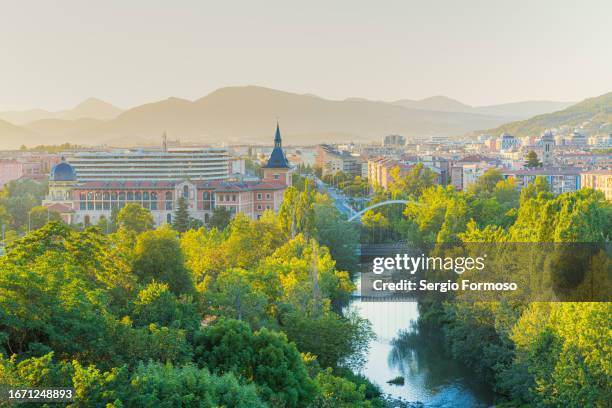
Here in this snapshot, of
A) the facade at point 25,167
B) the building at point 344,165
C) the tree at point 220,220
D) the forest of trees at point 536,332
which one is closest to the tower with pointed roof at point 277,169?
the tree at point 220,220

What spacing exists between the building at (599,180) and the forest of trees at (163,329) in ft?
141

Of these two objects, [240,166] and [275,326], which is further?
[240,166]

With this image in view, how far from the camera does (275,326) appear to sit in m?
20.1

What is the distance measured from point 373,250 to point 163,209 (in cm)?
1758

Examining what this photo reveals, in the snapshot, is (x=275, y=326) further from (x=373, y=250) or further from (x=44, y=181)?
(x=44, y=181)

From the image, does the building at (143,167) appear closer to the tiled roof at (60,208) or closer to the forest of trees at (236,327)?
the tiled roof at (60,208)

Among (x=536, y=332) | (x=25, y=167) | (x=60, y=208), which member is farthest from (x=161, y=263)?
(x=25, y=167)

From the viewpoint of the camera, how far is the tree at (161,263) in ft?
70.3

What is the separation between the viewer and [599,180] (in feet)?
220

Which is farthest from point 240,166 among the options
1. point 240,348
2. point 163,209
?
point 240,348

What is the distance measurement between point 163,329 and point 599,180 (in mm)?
56547

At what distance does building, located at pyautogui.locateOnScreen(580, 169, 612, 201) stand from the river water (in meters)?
39.0
